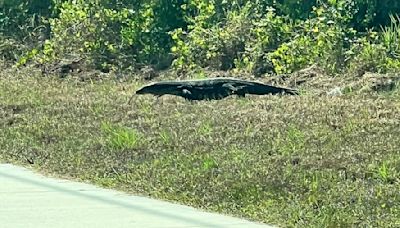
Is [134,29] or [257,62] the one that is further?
[134,29]

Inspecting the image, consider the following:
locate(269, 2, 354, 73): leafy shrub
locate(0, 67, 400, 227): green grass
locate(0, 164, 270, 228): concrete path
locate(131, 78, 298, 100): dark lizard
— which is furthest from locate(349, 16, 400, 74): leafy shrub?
locate(0, 164, 270, 228): concrete path

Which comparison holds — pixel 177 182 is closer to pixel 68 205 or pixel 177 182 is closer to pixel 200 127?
pixel 68 205

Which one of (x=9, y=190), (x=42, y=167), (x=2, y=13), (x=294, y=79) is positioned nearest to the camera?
(x=9, y=190)

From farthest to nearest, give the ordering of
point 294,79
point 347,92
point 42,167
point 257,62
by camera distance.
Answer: point 257,62
point 294,79
point 347,92
point 42,167

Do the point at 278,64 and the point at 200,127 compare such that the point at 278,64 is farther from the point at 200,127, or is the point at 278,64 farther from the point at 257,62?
the point at 200,127

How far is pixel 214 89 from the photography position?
15.1 m

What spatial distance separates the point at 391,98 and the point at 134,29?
26.1 feet

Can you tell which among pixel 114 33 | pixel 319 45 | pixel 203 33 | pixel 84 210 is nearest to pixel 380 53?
pixel 319 45

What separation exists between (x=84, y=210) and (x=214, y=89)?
601 cm

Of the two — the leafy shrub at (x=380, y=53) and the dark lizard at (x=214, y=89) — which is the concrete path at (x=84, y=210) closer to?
the dark lizard at (x=214, y=89)

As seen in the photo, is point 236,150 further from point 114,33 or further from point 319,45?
point 114,33

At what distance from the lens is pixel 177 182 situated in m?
9.96

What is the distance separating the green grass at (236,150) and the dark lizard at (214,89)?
227 mm

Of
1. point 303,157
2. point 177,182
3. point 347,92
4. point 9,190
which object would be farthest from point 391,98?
point 9,190
